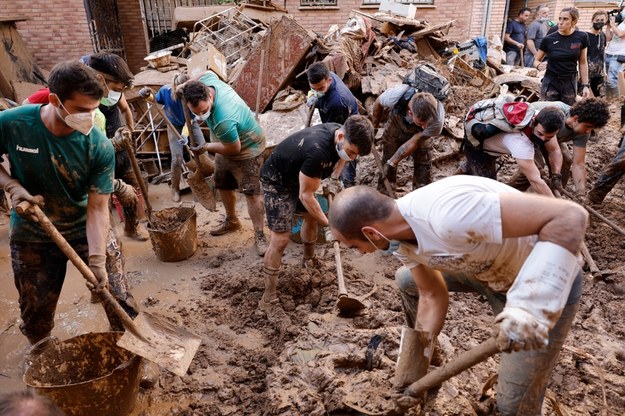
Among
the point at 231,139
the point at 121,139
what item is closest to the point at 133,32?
the point at 121,139

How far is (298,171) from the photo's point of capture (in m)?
3.55

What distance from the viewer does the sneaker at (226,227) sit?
5223 mm

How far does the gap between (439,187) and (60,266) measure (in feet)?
8.03

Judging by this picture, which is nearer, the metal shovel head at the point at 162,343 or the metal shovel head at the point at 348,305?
the metal shovel head at the point at 162,343

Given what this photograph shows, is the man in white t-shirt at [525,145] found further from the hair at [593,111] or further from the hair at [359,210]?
the hair at [359,210]

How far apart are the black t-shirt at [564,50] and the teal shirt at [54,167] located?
6.39 m

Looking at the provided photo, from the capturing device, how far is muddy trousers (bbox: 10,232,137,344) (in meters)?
2.67

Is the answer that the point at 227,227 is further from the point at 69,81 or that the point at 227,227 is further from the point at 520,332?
the point at 520,332

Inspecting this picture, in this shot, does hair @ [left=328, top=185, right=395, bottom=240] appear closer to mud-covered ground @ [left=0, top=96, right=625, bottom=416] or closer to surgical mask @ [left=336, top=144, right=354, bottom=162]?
mud-covered ground @ [left=0, top=96, right=625, bottom=416]

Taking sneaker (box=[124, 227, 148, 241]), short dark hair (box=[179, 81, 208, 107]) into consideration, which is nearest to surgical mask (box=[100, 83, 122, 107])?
short dark hair (box=[179, 81, 208, 107])

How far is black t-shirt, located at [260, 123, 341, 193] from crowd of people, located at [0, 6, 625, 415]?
0.04ft

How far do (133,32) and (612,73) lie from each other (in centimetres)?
1102

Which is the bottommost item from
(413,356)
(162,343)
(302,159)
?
(162,343)

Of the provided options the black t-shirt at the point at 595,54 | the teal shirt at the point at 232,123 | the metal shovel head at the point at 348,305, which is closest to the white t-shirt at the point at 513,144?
the metal shovel head at the point at 348,305
